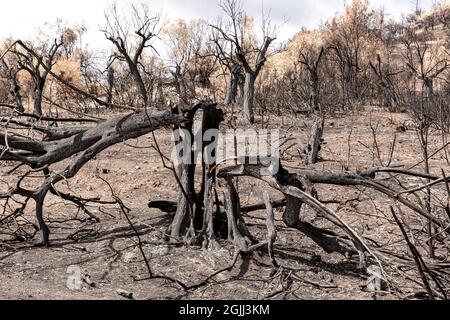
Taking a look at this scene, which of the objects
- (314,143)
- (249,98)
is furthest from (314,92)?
(314,143)

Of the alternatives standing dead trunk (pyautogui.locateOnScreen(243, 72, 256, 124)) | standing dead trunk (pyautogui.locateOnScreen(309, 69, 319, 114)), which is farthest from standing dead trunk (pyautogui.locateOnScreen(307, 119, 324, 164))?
standing dead trunk (pyautogui.locateOnScreen(309, 69, 319, 114))

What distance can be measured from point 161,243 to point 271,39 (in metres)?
12.3

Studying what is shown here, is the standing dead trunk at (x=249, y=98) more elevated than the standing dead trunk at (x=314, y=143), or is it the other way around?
the standing dead trunk at (x=249, y=98)

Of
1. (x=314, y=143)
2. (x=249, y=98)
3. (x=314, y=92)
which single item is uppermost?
(x=314, y=92)

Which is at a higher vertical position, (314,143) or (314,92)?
(314,92)

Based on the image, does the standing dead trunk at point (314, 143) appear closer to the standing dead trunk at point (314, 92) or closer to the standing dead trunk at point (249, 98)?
the standing dead trunk at point (249, 98)

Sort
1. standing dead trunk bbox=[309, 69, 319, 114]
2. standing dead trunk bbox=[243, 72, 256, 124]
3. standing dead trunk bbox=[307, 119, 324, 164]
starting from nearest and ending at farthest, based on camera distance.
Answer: standing dead trunk bbox=[307, 119, 324, 164] < standing dead trunk bbox=[243, 72, 256, 124] < standing dead trunk bbox=[309, 69, 319, 114]

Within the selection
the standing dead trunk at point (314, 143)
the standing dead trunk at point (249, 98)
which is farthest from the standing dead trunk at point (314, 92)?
the standing dead trunk at point (314, 143)

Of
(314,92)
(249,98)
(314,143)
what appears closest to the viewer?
(314,143)

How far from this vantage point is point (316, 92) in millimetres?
16641

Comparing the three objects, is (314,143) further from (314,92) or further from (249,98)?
(314,92)

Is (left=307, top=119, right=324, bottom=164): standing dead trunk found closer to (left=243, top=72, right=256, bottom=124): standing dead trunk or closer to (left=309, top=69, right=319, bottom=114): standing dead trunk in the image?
(left=243, top=72, right=256, bottom=124): standing dead trunk

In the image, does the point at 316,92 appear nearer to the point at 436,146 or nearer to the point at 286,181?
the point at 436,146
